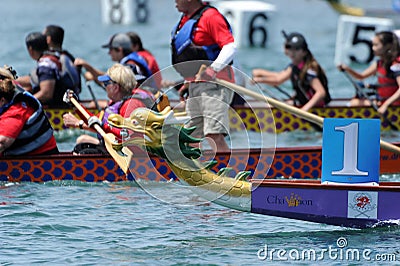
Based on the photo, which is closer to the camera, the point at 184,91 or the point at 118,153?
the point at 118,153

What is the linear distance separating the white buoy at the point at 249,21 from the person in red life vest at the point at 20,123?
1202 cm

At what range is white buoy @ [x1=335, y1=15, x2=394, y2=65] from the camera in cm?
1680

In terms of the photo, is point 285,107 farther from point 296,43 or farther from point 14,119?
point 296,43

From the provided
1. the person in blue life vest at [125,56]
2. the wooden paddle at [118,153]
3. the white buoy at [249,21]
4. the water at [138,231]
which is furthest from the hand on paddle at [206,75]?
the white buoy at [249,21]

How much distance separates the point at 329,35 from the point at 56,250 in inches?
764

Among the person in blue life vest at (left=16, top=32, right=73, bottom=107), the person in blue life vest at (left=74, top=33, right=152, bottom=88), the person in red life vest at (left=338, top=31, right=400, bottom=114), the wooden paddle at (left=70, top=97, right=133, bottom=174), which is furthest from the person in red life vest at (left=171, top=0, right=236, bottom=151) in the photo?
the person in red life vest at (left=338, top=31, right=400, bottom=114)

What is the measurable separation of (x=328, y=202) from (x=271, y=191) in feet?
1.25

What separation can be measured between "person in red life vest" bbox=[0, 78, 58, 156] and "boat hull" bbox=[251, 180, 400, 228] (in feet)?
7.42

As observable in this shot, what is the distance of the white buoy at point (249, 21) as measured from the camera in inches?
795

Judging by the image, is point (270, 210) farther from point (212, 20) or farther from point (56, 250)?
point (212, 20)

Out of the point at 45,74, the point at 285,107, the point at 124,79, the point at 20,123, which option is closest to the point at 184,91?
the point at 124,79

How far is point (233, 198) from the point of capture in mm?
6875

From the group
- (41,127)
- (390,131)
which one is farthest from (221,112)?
(390,131)

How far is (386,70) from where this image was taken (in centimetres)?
1164
